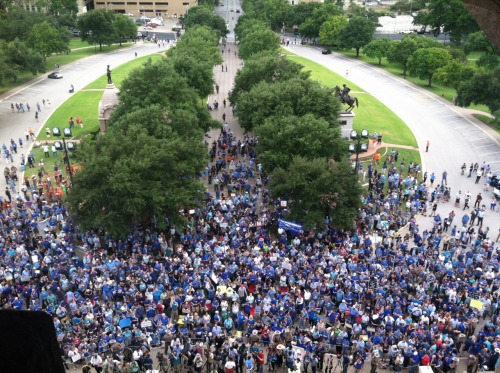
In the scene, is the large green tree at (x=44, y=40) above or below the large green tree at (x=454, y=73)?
above

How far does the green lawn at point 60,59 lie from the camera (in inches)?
3056

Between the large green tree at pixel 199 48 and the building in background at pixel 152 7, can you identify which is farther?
the building in background at pixel 152 7

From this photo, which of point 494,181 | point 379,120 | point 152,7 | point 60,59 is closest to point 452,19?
point 379,120

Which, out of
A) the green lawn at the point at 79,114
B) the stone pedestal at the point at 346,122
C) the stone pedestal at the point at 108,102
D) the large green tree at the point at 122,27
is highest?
the large green tree at the point at 122,27

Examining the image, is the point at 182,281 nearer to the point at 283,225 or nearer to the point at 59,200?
the point at 283,225

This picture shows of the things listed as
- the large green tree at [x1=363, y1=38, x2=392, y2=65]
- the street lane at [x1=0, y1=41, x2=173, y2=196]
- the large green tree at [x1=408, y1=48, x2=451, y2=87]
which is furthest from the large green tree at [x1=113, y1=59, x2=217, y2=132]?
the large green tree at [x1=363, y1=38, x2=392, y2=65]

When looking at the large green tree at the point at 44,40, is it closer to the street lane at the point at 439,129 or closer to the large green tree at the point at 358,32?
the street lane at the point at 439,129

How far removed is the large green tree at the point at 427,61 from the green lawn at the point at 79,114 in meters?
50.7

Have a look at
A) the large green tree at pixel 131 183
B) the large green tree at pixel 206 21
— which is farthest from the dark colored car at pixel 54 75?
the large green tree at pixel 131 183

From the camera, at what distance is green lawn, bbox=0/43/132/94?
255ft

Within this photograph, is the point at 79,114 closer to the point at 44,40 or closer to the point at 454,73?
the point at 44,40

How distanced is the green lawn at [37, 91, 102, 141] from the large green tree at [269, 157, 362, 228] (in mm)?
29434

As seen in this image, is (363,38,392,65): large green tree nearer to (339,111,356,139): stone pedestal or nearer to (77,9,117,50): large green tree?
(339,111,356,139): stone pedestal

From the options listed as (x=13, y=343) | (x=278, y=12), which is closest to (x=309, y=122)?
(x=13, y=343)
